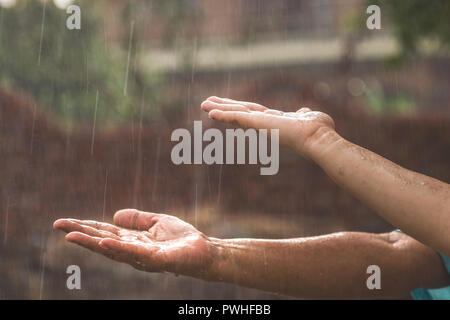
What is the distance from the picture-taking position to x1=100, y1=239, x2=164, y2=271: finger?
7.13 ft

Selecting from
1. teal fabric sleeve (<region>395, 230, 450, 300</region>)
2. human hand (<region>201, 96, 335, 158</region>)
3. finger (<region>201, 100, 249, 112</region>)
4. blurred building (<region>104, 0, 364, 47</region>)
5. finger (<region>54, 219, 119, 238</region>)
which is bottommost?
teal fabric sleeve (<region>395, 230, 450, 300</region>)

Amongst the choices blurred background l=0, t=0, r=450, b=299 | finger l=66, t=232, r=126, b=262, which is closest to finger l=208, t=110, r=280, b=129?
finger l=66, t=232, r=126, b=262

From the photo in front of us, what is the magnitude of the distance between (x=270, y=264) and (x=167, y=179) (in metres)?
7.39

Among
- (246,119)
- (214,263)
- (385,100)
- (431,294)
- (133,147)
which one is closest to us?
(246,119)

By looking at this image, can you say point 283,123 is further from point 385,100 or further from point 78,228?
point 385,100

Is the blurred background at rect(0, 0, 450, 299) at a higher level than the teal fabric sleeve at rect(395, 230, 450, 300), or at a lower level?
higher

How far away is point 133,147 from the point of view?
10.1 meters

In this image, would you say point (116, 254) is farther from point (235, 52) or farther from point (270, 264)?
point (235, 52)

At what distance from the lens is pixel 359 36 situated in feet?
52.3

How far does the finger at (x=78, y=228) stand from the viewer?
2289 millimetres

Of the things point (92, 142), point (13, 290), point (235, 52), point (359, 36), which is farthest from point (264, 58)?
point (13, 290)

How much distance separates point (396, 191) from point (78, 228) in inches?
47.1

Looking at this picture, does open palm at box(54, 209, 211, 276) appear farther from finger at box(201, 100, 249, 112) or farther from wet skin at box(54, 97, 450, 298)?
finger at box(201, 100, 249, 112)

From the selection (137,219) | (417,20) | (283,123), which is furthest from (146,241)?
(417,20)
